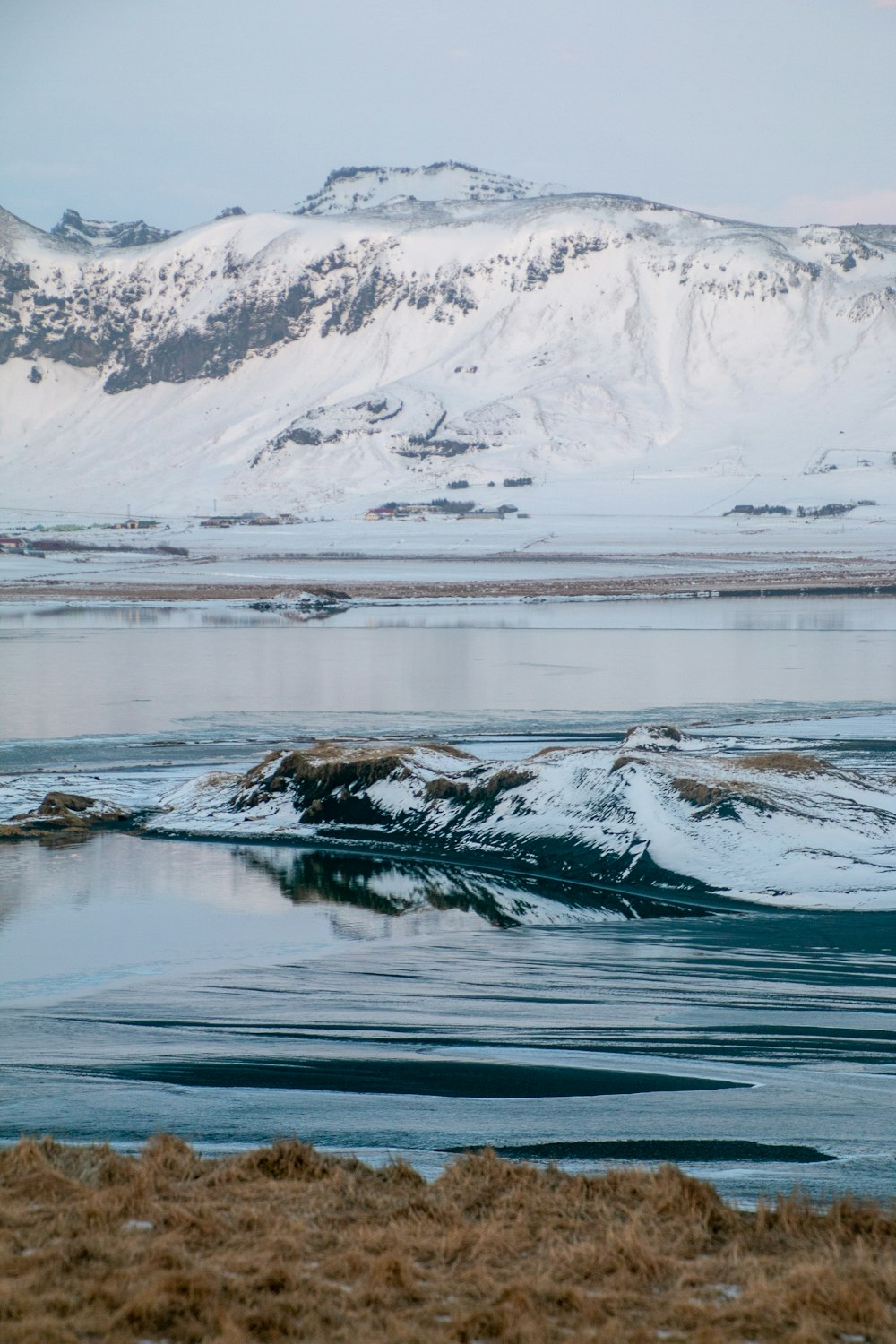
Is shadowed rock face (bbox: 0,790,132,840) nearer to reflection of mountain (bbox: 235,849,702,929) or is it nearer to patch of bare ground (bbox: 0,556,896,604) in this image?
reflection of mountain (bbox: 235,849,702,929)

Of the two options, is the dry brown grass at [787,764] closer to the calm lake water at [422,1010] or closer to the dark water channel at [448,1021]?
the calm lake water at [422,1010]

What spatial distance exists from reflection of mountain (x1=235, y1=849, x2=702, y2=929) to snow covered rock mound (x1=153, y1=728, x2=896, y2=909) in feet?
1.27

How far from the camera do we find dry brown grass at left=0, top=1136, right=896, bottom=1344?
15.3 feet

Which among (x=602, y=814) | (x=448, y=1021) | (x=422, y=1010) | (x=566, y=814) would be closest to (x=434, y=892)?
(x=566, y=814)

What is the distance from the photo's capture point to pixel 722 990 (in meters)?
9.69

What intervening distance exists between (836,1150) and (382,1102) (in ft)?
7.59

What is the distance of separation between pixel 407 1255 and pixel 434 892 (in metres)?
8.12

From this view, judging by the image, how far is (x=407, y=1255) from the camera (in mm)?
5199

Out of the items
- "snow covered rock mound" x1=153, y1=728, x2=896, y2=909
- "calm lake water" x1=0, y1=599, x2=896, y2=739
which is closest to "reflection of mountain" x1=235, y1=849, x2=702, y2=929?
"snow covered rock mound" x1=153, y1=728, x2=896, y2=909

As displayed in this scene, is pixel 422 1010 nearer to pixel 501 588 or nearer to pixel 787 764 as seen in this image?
pixel 787 764

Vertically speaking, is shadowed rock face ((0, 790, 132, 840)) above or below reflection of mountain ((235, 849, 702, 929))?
above

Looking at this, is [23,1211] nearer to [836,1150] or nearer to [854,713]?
[836,1150]

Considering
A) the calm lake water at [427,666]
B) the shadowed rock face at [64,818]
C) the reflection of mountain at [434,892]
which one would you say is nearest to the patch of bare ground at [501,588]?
the calm lake water at [427,666]

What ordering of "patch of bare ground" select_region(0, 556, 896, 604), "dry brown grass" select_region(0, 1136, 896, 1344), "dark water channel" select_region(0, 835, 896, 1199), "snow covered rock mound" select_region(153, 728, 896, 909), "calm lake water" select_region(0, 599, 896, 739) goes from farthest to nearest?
"patch of bare ground" select_region(0, 556, 896, 604) < "calm lake water" select_region(0, 599, 896, 739) < "snow covered rock mound" select_region(153, 728, 896, 909) < "dark water channel" select_region(0, 835, 896, 1199) < "dry brown grass" select_region(0, 1136, 896, 1344)
